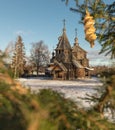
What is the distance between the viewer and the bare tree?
84.2 meters

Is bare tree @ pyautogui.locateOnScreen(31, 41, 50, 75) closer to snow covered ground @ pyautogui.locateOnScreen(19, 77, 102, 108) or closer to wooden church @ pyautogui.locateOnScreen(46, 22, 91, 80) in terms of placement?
wooden church @ pyautogui.locateOnScreen(46, 22, 91, 80)

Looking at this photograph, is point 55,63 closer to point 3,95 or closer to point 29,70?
point 29,70

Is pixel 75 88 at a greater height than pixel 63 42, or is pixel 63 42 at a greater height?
pixel 63 42

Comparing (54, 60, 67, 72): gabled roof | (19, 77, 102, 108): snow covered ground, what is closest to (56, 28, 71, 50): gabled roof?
(54, 60, 67, 72): gabled roof

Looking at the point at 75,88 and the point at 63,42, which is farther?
the point at 63,42

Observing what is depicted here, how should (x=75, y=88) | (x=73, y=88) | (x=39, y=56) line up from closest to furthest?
1. (x=75, y=88)
2. (x=73, y=88)
3. (x=39, y=56)

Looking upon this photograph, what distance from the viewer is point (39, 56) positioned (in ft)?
280

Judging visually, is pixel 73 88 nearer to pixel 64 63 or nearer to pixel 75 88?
pixel 75 88

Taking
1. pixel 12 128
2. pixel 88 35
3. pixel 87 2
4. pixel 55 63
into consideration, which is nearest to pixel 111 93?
pixel 12 128

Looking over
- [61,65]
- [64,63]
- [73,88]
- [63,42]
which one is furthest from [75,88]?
[63,42]

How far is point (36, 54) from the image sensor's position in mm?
85688

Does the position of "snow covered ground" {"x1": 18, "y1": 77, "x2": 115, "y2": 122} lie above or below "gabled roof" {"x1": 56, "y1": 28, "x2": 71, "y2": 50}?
below

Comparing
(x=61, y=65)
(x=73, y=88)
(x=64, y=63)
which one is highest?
(x=64, y=63)

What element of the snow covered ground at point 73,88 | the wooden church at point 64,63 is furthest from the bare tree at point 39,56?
the snow covered ground at point 73,88
